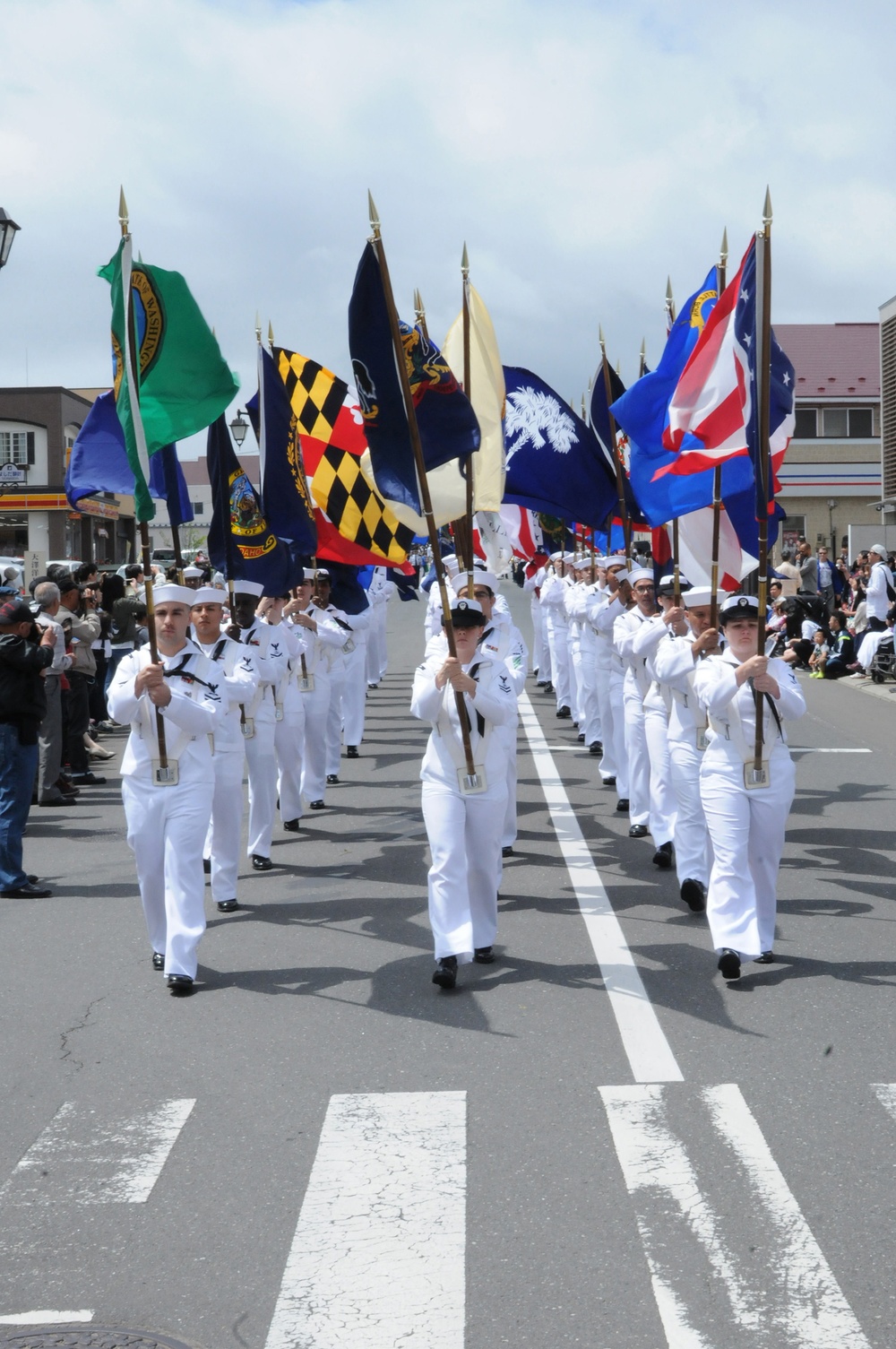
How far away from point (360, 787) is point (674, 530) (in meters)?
4.34

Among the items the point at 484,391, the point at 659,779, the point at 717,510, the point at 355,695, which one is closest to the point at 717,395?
the point at 717,510

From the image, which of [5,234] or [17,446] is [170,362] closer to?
[5,234]

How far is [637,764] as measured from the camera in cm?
1105

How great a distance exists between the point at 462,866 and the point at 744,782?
140cm

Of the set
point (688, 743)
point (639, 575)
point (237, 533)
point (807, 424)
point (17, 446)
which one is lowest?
point (688, 743)

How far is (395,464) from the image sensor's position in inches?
329

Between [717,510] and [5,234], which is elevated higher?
[5,234]

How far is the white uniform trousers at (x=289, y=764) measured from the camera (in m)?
11.7

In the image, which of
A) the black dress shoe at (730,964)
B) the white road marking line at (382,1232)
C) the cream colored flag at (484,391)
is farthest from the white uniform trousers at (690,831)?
the white road marking line at (382,1232)

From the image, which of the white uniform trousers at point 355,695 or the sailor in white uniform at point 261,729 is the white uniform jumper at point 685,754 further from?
the white uniform trousers at point 355,695

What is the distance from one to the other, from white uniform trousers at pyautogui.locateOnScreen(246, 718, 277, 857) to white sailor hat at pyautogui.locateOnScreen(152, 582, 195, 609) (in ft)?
8.59

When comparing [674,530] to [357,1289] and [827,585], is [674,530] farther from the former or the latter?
[827,585]

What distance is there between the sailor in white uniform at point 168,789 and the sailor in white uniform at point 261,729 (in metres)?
2.50

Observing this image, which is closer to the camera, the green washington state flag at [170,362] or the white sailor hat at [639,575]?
the green washington state flag at [170,362]
